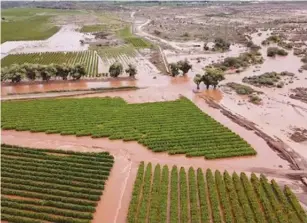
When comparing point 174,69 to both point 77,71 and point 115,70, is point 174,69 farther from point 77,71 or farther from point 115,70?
point 77,71

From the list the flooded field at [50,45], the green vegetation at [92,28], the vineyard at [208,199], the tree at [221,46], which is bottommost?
the flooded field at [50,45]

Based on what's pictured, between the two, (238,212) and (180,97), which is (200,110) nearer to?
(180,97)

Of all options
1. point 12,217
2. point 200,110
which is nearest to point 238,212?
point 12,217

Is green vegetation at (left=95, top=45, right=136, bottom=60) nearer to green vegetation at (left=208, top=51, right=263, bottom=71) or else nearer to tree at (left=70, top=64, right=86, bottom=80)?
tree at (left=70, top=64, right=86, bottom=80)

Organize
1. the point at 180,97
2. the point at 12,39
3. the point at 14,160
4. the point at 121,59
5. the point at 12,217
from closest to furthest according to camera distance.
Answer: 1. the point at 12,217
2. the point at 14,160
3. the point at 180,97
4. the point at 121,59
5. the point at 12,39

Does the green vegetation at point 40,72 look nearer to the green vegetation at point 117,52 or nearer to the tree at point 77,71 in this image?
the tree at point 77,71

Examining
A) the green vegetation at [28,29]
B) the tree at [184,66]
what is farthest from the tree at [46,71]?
the green vegetation at [28,29]
